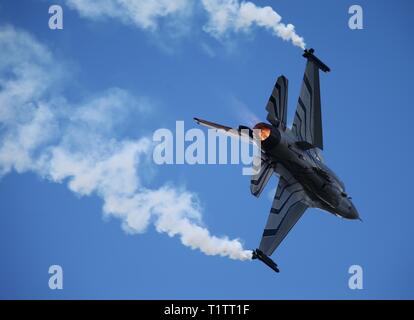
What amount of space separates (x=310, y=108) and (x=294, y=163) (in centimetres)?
457

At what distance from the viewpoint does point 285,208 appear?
3872 centimetres

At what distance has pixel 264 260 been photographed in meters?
36.8

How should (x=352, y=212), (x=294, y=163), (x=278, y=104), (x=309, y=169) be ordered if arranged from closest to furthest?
(x=278, y=104)
(x=294, y=163)
(x=309, y=169)
(x=352, y=212)

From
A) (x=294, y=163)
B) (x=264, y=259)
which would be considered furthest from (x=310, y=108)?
(x=264, y=259)

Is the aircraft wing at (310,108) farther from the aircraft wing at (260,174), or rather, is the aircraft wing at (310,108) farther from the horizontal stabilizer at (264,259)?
the horizontal stabilizer at (264,259)

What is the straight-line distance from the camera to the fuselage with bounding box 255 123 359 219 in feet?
118

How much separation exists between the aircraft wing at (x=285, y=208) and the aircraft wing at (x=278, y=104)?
281 centimetres

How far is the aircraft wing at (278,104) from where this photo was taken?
36.2 metres

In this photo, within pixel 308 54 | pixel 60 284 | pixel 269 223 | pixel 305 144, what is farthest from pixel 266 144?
pixel 60 284

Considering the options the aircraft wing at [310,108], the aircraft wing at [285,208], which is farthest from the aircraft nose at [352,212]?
the aircraft wing at [310,108]

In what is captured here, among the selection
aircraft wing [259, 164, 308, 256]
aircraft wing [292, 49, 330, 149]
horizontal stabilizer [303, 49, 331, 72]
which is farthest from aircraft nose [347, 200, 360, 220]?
horizontal stabilizer [303, 49, 331, 72]

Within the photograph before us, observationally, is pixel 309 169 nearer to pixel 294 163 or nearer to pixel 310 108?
pixel 294 163

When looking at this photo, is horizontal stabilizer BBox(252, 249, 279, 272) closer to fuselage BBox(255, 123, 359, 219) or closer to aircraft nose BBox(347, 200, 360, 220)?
fuselage BBox(255, 123, 359, 219)
